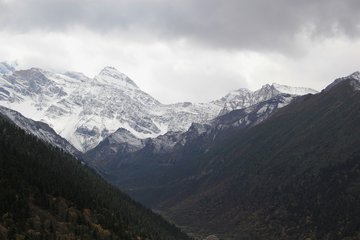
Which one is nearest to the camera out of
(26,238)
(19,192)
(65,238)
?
(26,238)

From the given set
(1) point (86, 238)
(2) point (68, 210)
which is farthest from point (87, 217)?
(1) point (86, 238)

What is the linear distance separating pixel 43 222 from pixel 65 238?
351 inches

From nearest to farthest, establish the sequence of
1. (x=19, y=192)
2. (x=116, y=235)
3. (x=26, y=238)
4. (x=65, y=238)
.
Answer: (x=26, y=238), (x=65, y=238), (x=19, y=192), (x=116, y=235)

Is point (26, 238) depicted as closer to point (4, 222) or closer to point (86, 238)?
point (4, 222)

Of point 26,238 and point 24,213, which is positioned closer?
point 26,238

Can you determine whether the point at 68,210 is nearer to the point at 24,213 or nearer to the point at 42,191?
the point at 42,191

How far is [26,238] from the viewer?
158875mm

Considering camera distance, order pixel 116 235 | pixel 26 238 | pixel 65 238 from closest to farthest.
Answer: pixel 26 238
pixel 65 238
pixel 116 235

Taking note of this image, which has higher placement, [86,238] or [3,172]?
[3,172]

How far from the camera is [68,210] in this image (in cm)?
19425

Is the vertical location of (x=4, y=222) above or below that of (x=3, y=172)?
below

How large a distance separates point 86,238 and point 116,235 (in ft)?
69.2

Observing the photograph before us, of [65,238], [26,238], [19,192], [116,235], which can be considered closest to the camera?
[26,238]

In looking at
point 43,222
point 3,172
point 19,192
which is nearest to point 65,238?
point 43,222
